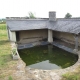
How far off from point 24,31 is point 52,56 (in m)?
6.49

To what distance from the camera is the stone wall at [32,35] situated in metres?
16.5

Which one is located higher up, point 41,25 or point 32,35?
point 41,25

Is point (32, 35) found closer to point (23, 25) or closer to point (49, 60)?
point (23, 25)

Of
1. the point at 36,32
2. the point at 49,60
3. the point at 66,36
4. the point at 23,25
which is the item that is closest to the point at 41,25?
the point at 36,32

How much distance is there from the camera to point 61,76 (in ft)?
22.4

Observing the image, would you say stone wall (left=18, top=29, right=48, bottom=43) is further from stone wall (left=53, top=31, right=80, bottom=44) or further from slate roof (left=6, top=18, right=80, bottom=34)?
stone wall (left=53, top=31, right=80, bottom=44)

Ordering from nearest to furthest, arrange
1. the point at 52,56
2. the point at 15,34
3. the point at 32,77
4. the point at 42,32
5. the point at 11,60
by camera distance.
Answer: the point at 32,77, the point at 11,60, the point at 52,56, the point at 15,34, the point at 42,32

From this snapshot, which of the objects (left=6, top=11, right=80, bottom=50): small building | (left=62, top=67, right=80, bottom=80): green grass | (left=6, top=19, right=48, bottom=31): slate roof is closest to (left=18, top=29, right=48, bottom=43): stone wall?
(left=6, top=11, right=80, bottom=50): small building

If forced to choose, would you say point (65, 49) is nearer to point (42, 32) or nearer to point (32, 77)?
point (42, 32)

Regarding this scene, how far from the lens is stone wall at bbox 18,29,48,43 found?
16453 millimetres

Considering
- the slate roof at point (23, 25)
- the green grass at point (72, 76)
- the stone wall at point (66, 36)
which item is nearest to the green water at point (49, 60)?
the green grass at point (72, 76)

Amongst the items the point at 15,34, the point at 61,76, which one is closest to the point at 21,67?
the point at 61,76

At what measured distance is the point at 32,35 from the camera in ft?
55.6

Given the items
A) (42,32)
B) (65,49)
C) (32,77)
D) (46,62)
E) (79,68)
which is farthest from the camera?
(42,32)
